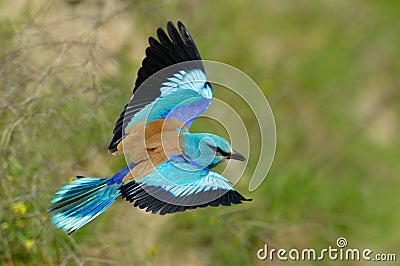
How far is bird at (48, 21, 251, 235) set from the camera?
3.16 meters

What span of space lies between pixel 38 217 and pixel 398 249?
245 centimetres

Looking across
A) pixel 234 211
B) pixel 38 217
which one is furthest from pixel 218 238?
pixel 38 217

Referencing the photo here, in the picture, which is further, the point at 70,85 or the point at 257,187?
the point at 257,187

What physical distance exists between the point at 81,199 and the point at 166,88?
1.93 feet

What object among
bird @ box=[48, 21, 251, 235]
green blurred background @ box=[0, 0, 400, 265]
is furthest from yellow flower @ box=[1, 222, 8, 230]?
bird @ box=[48, 21, 251, 235]

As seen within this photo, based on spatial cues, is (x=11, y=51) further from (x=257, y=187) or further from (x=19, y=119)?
(x=257, y=187)

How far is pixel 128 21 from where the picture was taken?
16.2 ft

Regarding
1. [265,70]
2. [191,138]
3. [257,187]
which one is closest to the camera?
[191,138]

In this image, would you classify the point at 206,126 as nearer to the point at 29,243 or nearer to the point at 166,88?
the point at 166,88

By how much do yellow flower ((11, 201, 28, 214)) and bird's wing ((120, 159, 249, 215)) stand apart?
54 cm

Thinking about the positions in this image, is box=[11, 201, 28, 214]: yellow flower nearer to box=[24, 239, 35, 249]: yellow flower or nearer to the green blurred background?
the green blurred background

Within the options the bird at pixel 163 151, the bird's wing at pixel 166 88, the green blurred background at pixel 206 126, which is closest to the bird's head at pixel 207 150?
the bird at pixel 163 151

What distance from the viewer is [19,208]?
3514 millimetres

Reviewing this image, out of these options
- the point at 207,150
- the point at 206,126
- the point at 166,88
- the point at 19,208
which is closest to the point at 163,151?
the point at 207,150
